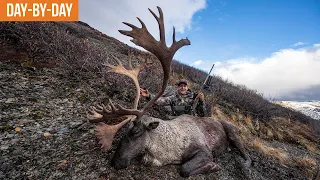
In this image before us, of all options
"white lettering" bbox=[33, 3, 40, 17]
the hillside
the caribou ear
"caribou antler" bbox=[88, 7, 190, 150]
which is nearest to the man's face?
the hillside

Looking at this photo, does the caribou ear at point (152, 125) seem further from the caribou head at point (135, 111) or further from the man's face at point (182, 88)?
the man's face at point (182, 88)

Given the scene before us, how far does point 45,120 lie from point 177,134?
2.48 meters

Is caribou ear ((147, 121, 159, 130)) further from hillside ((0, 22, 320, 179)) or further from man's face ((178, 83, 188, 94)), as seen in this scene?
man's face ((178, 83, 188, 94))

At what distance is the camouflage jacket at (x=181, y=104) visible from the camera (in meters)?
5.74

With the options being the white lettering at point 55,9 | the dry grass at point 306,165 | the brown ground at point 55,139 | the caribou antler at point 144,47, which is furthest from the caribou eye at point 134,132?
the white lettering at point 55,9

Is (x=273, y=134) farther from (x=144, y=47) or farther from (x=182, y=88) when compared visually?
(x=144, y=47)

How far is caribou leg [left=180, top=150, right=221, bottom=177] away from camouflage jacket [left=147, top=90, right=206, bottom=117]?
1920 mm

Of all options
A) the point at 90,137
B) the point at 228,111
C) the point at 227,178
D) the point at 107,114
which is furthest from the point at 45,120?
the point at 228,111

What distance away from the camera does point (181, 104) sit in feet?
19.2

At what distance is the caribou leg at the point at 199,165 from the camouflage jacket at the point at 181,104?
1.92m

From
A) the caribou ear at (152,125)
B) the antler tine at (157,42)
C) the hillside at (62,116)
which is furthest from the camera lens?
the caribou ear at (152,125)

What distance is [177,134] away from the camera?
3920mm

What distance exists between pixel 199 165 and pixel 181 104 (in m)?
2.31

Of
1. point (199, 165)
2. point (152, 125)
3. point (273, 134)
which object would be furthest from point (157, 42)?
point (273, 134)
